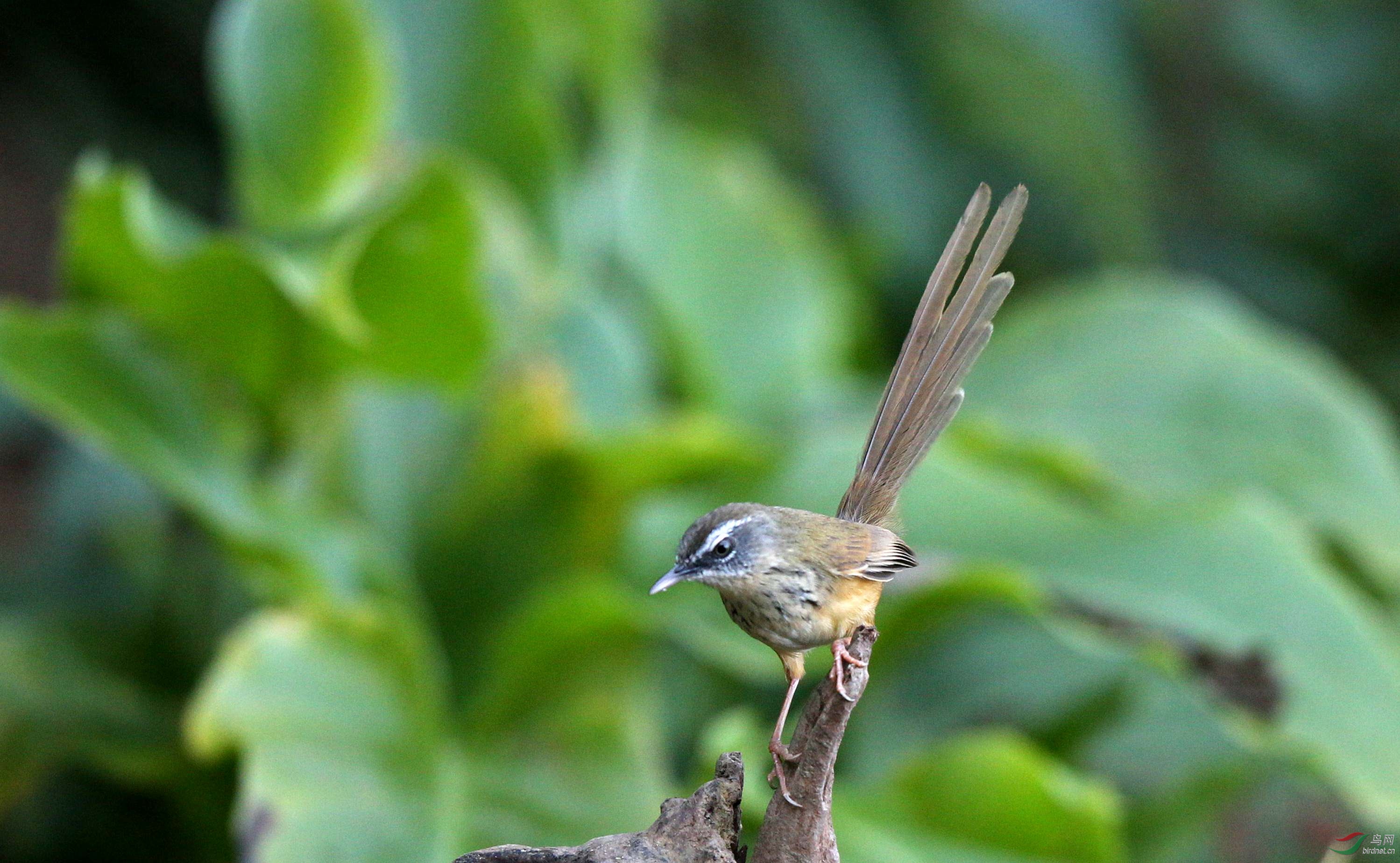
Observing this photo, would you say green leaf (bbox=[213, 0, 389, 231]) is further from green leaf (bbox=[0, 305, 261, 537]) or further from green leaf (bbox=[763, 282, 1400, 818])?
green leaf (bbox=[763, 282, 1400, 818])

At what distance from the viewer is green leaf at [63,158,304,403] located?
174cm

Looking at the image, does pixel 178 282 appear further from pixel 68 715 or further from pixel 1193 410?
pixel 1193 410

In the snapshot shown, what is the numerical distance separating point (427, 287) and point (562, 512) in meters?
0.57

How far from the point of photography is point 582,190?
3.10m

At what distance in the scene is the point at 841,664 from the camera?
614mm

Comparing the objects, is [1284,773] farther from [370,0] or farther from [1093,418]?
[370,0]

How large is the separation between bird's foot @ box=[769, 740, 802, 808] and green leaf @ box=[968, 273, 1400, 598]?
5.79 feet

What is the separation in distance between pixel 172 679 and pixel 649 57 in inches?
93.1

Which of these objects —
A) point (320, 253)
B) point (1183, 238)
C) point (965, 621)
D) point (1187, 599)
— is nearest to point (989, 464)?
point (965, 621)

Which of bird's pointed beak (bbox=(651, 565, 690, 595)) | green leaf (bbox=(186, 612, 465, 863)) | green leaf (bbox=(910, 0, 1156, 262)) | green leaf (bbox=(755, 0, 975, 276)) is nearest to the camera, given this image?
bird's pointed beak (bbox=(651, 565, 690, 595))

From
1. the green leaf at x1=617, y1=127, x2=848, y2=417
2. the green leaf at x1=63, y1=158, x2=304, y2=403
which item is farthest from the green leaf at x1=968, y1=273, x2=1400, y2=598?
the green leaf at x1=63, y1=158, x2=304, y2=403

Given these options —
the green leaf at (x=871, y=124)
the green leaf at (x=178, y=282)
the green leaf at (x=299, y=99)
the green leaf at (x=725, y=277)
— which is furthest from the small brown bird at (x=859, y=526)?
the green leaf at (x=871, y=124)

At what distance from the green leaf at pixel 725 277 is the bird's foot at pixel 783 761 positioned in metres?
2.16

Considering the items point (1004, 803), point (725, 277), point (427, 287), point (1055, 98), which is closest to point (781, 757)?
point (1004, 803)
